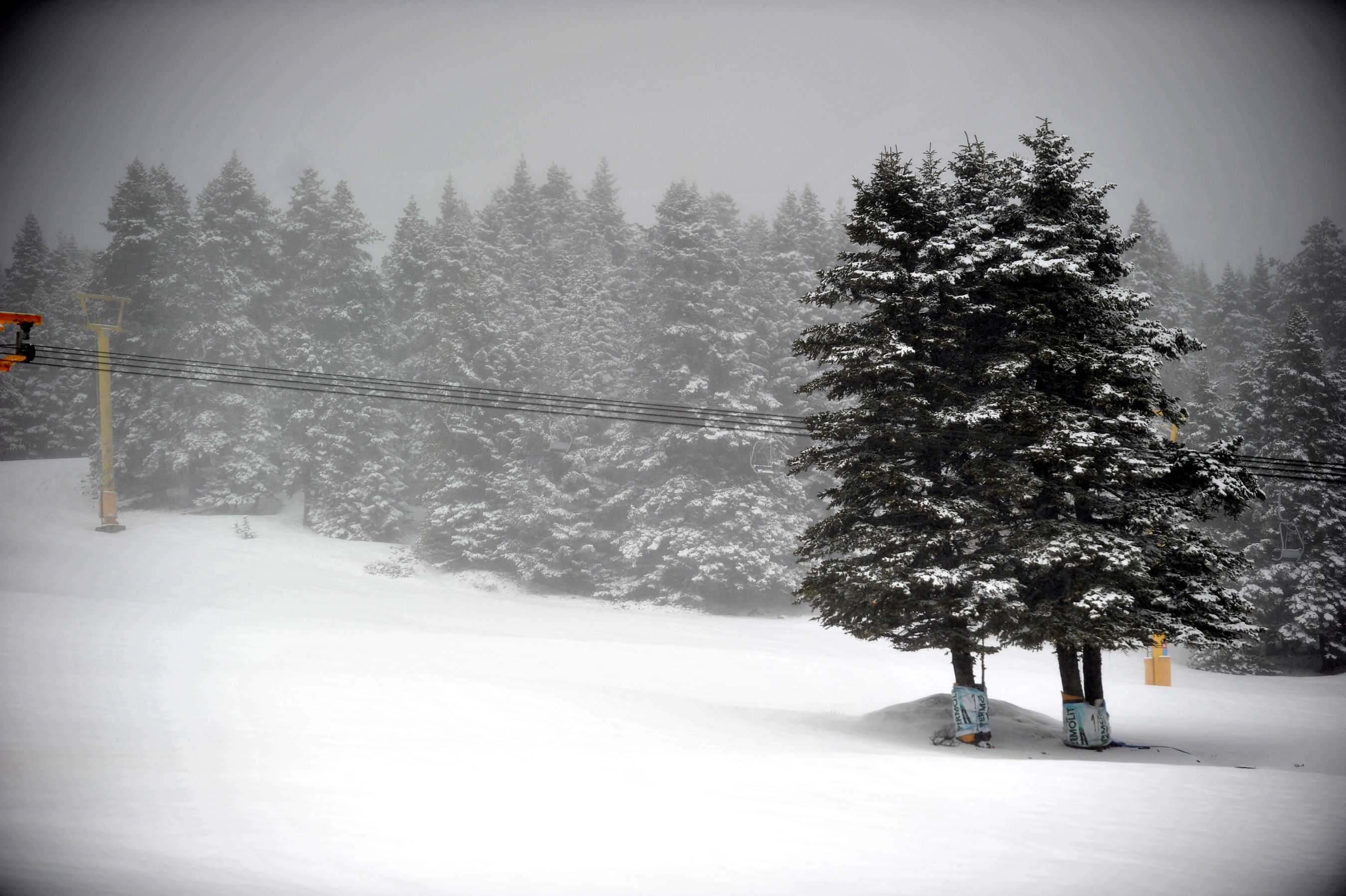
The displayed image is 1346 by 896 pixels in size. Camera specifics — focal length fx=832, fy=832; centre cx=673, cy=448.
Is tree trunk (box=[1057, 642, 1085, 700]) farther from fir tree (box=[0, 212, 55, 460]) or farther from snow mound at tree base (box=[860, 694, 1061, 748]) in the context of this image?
fir tree (box=[0, 212, 55, 460])

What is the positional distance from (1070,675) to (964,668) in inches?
87.1

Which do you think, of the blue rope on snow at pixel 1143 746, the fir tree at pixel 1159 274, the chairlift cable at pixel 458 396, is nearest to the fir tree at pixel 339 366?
the chairlift cable at pixel 458 396

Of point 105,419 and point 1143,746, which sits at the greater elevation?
point 105,419

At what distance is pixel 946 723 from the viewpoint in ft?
58.0

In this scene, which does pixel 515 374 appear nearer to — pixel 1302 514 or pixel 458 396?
pixel 458 396

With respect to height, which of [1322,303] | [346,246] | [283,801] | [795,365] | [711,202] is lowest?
[283,801]

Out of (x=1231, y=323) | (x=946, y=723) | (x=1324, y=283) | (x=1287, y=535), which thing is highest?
(x=1324, y=283)

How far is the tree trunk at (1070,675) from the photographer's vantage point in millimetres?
16375

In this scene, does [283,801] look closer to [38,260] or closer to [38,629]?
[38,629]

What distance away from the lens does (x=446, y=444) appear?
41969 mm

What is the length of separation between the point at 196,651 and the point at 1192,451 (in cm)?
2186

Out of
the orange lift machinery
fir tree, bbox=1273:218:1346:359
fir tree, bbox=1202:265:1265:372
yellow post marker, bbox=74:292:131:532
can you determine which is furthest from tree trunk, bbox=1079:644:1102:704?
fir tree, bbox=1273:218:1346:359

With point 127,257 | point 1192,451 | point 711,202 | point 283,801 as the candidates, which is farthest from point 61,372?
→ point 1192,451

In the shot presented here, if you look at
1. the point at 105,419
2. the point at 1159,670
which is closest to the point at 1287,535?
the point at 1159,670
